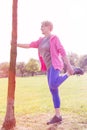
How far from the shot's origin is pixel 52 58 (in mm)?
7816

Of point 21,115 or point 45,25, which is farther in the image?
point 21,115

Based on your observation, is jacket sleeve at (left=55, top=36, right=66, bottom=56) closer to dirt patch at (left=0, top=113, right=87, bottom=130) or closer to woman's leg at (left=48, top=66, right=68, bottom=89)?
woman's leg at (left=48, top=66, right=68, bottom=89)

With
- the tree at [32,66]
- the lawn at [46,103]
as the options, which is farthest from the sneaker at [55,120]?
the tree at [32,66]

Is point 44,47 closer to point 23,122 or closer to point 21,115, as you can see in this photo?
point 23,122

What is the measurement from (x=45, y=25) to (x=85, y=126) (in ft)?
7.37

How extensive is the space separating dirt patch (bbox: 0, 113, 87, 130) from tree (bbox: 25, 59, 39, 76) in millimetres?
88444

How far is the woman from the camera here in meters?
7.82

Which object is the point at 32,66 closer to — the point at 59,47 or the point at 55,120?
the point at 55,120

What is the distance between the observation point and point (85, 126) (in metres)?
7.93

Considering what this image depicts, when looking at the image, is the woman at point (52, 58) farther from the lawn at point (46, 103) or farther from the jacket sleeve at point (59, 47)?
the lawn at point (46, 103)

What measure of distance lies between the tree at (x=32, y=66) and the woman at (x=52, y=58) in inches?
3522

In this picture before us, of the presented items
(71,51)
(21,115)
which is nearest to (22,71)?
(71,51)

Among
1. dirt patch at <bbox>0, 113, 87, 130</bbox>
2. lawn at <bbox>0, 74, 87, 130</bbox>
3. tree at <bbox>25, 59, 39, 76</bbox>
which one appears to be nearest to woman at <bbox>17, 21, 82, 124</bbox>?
dirt patch at <bbox>0, 113, 87, 130</bbox>

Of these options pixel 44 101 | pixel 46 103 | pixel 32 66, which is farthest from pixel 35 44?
pixel 32 66
